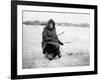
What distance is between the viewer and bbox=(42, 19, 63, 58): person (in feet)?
5.19

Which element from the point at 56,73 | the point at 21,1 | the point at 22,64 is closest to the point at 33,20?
the point at 21,1

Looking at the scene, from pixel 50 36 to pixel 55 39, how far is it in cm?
5

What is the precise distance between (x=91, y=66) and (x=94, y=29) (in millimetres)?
368

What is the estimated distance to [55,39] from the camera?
1.61 m

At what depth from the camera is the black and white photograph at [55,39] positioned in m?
1.52

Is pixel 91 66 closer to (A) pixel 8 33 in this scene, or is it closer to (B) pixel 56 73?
(B) pixel 56 73

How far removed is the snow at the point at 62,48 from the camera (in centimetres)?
153

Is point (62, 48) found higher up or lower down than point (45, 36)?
lower down

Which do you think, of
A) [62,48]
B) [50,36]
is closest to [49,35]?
[50,36]

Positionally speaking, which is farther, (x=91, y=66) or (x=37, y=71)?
(x=91, y=66)

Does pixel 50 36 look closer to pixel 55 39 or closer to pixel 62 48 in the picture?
pixel 55 39

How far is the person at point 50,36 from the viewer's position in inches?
62.3

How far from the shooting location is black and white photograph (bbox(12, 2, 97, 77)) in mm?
1521

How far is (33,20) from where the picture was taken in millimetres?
1553
